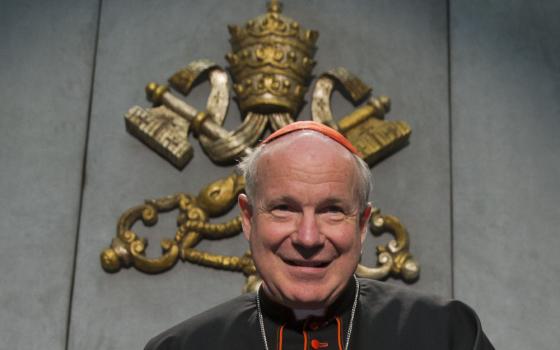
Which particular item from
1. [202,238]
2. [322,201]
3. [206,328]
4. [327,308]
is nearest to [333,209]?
[322,201]

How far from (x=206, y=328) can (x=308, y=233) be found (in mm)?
514

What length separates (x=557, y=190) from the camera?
301cm

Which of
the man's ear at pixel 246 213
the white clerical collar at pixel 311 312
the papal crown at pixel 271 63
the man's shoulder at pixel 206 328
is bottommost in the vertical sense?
the man's shoulder at pixel 206 328

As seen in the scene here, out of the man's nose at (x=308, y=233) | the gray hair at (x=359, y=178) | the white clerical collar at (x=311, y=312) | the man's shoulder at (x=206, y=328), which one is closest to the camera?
the man's nose at (x=308, y=233)

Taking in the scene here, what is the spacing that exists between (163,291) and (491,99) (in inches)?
50.6

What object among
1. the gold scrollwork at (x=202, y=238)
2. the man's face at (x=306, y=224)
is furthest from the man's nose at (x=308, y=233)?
the gold scrollwork at (x=202, y=238)

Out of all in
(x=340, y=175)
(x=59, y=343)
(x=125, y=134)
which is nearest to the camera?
(x=340, y=175)

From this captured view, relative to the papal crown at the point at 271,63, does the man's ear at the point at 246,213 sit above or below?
below

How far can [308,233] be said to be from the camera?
1.89 metres

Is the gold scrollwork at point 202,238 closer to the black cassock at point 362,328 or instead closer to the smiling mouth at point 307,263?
the black cassock at point 362,328

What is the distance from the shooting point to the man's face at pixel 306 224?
6.30 ft

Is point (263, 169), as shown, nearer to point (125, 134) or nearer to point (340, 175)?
point (340, 175)

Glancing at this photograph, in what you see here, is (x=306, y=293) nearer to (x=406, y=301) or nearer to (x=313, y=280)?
(x=313, y=280)

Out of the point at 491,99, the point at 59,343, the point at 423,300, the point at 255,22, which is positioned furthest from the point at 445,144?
the point at 59,343
